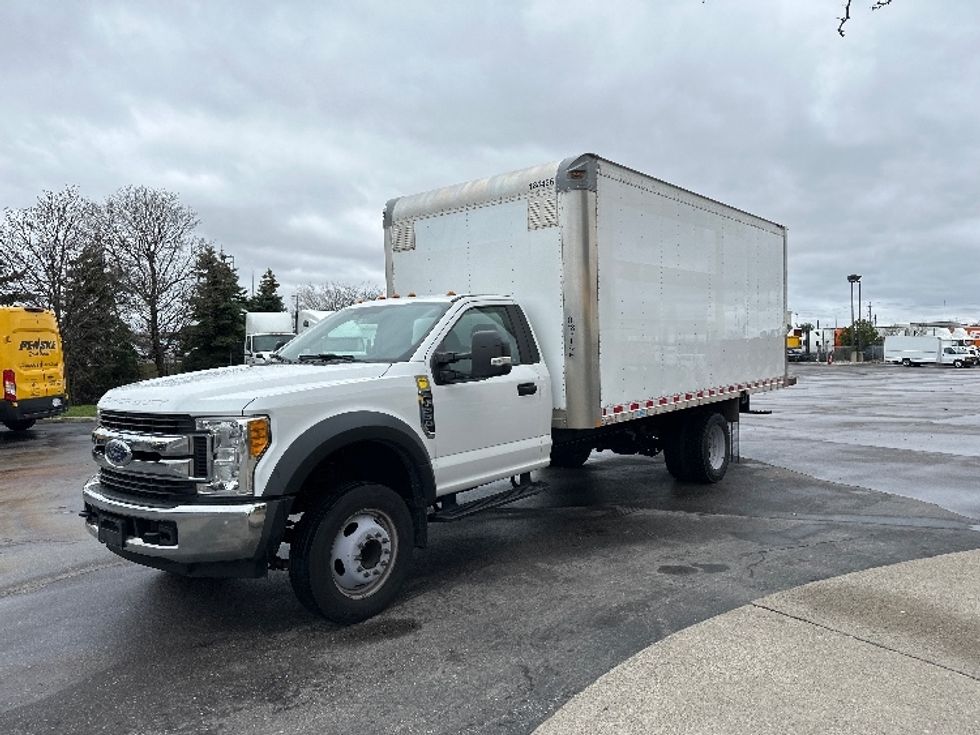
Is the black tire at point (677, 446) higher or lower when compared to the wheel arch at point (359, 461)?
lower

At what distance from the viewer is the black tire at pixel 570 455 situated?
7633 mm

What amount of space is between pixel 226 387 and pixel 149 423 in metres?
0.48

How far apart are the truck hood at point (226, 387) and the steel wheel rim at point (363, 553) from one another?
0.88m

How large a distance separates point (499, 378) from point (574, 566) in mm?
1545

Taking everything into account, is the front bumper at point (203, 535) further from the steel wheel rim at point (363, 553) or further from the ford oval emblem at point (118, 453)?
the steel wheel rim at point (363, 553)

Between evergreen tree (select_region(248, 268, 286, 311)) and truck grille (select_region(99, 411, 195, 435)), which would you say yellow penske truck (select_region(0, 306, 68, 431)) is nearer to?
truck grille (select_region(99, 411, 195, 435))

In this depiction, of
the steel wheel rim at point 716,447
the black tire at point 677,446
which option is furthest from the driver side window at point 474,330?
the steel wheel rim at point 716,447

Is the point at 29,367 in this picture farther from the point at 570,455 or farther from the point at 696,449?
the point at 696,449

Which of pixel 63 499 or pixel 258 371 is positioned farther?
pixel 63 499

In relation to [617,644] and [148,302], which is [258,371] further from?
[148,302]

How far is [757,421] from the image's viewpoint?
16938mm

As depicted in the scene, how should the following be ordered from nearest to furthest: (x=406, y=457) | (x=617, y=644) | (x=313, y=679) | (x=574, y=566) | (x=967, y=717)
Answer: (x=967, y=717) → (x=313, y=679) → (x=617, y=644) → (x=406, y=457) → (x=574, y=566)

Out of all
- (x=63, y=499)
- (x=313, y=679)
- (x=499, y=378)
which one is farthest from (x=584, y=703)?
(x=63, y=499)

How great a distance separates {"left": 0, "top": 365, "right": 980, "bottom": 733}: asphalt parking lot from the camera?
3600mm
